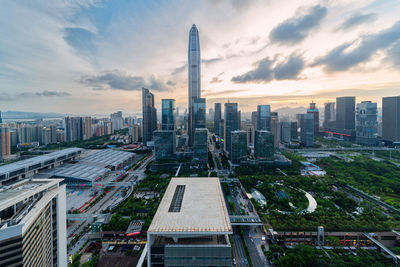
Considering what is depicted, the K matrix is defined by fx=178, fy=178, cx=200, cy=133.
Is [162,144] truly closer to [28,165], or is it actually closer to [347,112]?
[28,165]

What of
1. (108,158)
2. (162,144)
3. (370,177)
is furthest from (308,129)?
(108,158)

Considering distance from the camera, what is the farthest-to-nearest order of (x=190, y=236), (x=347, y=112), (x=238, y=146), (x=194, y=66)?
(x=347, y=112), (x=194, y=66), (x=238, y=146), (x=190, y=236)

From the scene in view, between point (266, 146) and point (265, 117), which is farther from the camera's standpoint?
point (265, 117)

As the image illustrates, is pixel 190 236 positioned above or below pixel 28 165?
below

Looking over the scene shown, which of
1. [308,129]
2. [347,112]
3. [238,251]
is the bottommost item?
[238,251]

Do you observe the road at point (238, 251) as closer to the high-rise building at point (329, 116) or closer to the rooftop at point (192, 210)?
the rooftop at point (192, 210)

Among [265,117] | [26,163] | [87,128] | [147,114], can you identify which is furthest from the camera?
[87,128]

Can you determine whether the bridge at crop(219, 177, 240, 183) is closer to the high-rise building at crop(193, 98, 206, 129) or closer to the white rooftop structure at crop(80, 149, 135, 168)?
the white rooftop structure at crop(80, 149, 135, 168)
